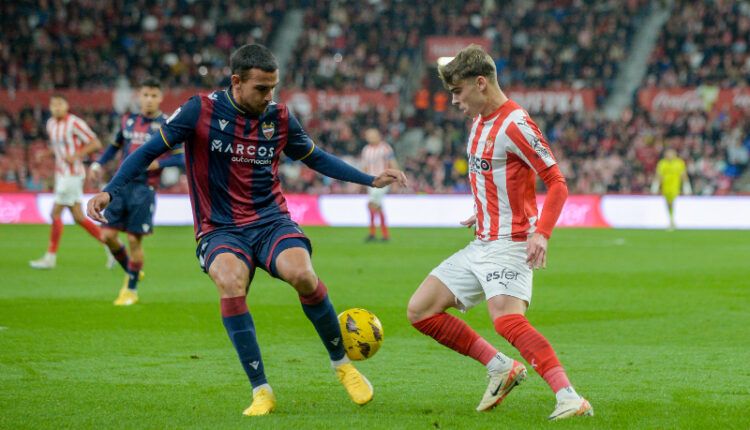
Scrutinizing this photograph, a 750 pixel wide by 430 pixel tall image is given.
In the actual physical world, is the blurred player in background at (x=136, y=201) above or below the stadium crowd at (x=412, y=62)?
above

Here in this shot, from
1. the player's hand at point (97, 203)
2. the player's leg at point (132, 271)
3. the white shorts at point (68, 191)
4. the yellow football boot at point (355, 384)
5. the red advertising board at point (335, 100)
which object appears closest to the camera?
the player's hand at point (97, 203)

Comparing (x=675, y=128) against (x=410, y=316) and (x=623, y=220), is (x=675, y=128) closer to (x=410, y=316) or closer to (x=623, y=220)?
(x=623, y=220)

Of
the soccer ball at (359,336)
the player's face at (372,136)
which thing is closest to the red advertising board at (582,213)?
the player's face at (372,136)

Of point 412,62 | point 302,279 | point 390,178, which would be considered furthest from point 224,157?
point 412,62

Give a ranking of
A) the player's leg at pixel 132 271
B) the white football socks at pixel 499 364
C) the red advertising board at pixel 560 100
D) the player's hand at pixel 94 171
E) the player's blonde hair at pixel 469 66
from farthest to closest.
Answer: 1. the red advertising board at pixel 560 100
2. the player's hand at pixel 94 171
3. the player's leg at pixel 132 271
4. the white football socks at pixel 499 364
5. the player's blonde hair at pixel 469 66

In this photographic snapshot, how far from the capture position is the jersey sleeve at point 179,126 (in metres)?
5.99

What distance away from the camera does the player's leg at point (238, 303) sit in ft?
19.1

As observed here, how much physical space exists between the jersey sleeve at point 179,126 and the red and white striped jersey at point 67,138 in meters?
9.15

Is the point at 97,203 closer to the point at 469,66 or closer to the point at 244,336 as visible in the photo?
the point at 244,336

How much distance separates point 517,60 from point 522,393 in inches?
1193

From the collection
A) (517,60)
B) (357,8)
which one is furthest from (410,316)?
(357,8)

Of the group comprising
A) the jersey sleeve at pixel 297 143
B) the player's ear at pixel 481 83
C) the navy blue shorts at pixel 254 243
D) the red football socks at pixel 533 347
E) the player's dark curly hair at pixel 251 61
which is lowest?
the red football socks at pixel 533 347

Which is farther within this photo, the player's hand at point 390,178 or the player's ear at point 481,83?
the player's hand at point 390,178

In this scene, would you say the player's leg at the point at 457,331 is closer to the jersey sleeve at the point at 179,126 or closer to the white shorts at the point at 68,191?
the jersey sleeve at the point at 179,126
